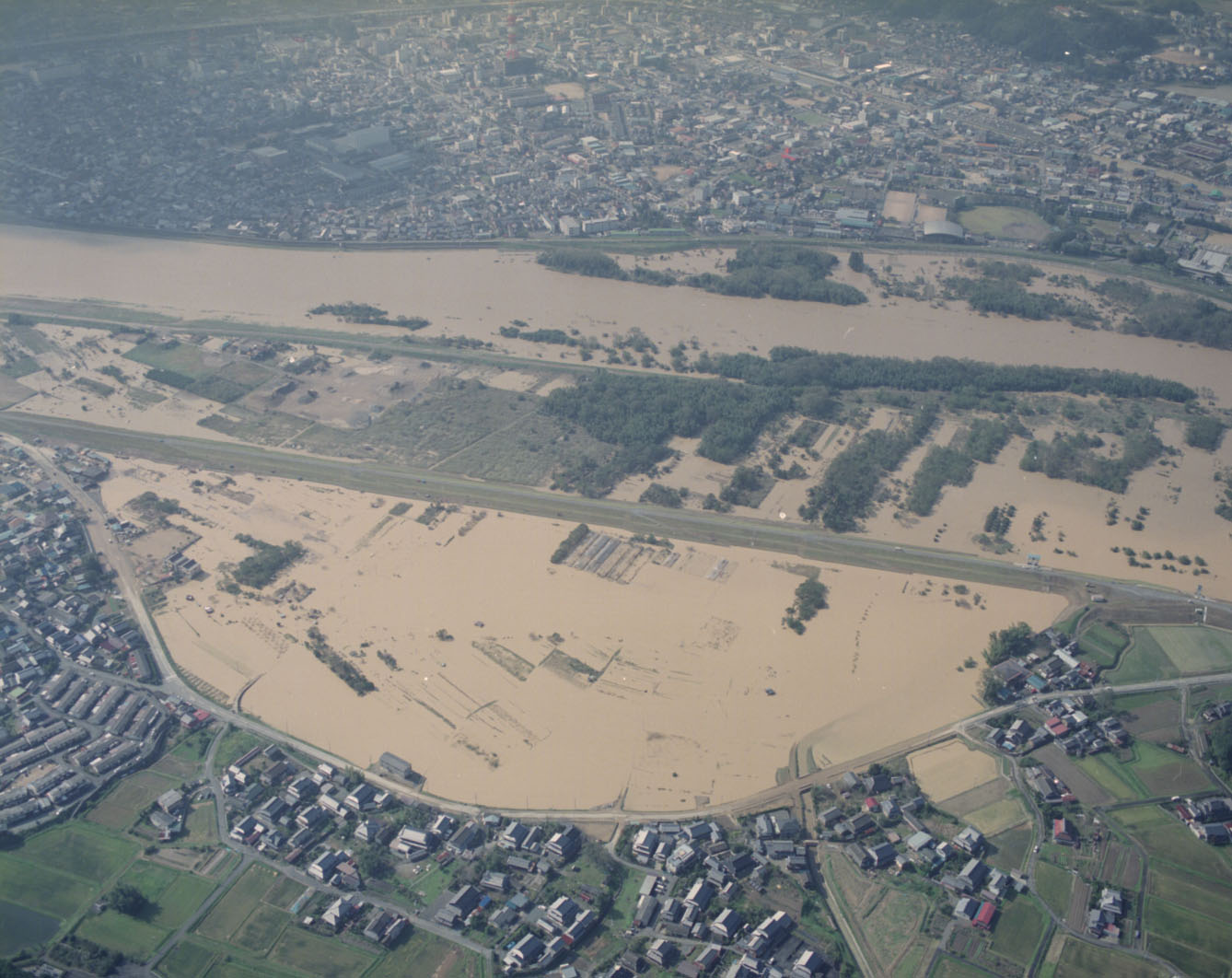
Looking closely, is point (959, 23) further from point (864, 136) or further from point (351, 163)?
point (351, 163)

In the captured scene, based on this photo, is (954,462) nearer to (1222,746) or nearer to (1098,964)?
(1222,746)

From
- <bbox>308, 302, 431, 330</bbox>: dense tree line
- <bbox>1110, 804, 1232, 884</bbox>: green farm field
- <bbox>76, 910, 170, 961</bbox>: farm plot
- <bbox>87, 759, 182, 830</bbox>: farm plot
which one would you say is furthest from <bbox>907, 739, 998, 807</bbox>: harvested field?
<bbox>308, 302, 431, 330</bbox>: dense tree line

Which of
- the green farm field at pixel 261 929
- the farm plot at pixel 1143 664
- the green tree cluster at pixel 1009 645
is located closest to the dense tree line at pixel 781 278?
the green tree cluster at pixel 1009 645

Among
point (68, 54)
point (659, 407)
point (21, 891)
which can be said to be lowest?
point (21, 891)

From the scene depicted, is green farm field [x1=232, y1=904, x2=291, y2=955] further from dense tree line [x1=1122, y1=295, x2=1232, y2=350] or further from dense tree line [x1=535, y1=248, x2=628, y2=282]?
dense tree line [x1=1122, y1=295, x2=1232, y2=350]

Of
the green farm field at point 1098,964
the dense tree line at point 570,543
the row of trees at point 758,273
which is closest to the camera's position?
the green farm field at point 1098,964

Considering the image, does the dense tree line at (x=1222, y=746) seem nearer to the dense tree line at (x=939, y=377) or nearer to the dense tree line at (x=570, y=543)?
the dense tree line at (x=939, y=377)

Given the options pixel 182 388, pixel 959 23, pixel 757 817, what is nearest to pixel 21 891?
pixel 757 817
